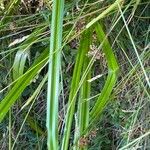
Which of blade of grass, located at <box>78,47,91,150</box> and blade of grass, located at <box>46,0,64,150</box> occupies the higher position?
blade of grass, located at <box>46,0,64,150</box>

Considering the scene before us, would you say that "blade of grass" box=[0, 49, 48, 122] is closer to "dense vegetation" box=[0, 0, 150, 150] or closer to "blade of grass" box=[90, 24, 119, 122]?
"dense vegetation" box=[0, 0, 150, 150]

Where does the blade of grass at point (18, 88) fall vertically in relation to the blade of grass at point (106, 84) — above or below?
above

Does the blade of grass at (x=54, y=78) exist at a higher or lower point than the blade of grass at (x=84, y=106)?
higher

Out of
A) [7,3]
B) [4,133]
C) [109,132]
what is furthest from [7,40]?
[109,132]

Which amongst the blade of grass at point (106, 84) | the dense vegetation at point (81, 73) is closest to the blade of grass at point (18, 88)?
the dense vegetation at point (81, 73)

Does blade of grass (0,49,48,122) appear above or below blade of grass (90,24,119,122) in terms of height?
above

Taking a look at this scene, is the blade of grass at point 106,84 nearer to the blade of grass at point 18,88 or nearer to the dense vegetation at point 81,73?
the dense vegetation at point 81,73

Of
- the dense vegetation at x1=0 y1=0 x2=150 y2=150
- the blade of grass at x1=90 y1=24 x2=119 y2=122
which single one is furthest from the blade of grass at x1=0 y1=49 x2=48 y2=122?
the blade of grass at x1=90 y1=24 x2=119 y2=122
